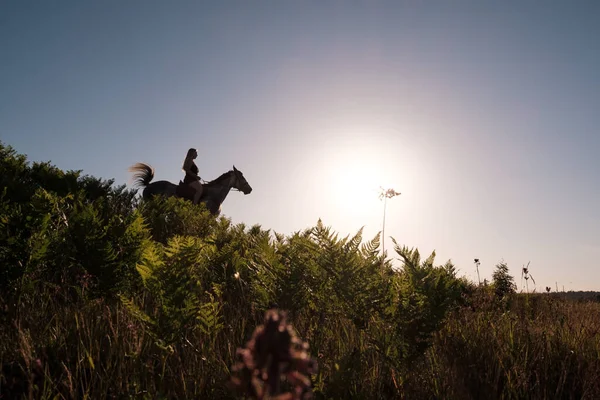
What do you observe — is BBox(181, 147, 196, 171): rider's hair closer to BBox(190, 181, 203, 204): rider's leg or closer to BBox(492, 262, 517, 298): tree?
BBox(190, 181, 203, 204): rider's leg

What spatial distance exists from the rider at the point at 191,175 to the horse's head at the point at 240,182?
86.9 inches

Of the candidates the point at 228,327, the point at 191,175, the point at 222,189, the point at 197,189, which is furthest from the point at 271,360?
the point at 222,189

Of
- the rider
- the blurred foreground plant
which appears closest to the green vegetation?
the blurred foreground plant

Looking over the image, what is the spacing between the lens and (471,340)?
13.4 ft

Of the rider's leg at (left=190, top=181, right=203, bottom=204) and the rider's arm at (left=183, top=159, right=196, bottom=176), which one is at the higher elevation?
the rider's arm at (left=183, top=159, right=196, bottom=176)

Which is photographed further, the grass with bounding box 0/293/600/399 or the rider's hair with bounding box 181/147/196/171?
the rider's hair with bounding box 181/147/196/171

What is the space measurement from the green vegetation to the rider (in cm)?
1256

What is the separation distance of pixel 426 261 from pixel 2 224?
4.21m

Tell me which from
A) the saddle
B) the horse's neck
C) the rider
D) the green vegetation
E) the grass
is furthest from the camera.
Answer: the horse's neck

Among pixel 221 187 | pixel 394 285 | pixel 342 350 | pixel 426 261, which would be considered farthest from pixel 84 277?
pixel 221 187

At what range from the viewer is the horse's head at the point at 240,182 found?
19891 mm

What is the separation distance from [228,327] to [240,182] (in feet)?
53.5

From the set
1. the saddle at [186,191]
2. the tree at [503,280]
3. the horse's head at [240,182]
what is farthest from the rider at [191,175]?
the tree at [503,280]

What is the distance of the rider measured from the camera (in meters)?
17.6
